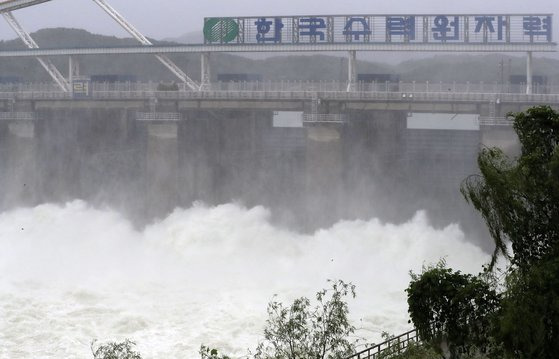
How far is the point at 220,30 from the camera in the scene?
6531 centimetres

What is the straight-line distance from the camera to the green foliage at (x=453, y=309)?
19.8 metres

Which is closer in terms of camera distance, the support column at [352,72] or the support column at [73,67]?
the support column at [352,72]

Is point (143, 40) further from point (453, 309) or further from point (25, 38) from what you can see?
point (453, 309)

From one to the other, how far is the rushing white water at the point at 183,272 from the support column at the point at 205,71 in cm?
897

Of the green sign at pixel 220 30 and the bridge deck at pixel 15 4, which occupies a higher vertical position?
the bridge deck at pixel 15 4

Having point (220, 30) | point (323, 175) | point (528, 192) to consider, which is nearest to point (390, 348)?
point (528, 192)

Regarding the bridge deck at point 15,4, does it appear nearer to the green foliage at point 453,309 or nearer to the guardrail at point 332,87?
the guardrail at point 332,87

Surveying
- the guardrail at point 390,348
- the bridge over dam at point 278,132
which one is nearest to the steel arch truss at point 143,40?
the bridge over dam at point 278,132

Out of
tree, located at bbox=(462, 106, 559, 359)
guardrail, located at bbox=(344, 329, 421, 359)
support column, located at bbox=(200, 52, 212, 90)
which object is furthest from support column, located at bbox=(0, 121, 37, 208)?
tree, located at bbox=(462, 106, 559, 359)

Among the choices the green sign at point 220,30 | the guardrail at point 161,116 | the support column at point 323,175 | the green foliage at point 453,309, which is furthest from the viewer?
the green sign at point 220,30

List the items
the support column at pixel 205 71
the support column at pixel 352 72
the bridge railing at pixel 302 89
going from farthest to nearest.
Result: the support column at pixel 205 71, the support column at pixel 352 72, the bridge railing at pixel 302 89

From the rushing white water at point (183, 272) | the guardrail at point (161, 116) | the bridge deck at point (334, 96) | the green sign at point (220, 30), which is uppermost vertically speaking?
the green sign at point (220, 30)

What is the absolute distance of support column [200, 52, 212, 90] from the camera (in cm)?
6500

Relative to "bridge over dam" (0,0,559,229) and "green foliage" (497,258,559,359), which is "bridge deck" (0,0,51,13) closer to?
"bridge over dam" (0,0,559,229)
